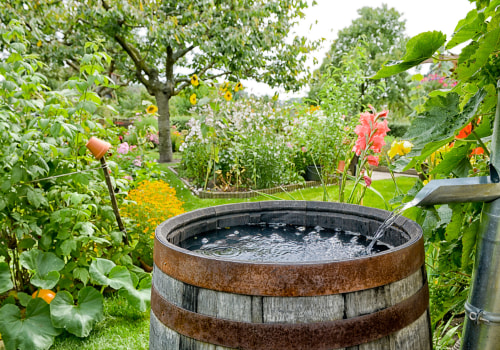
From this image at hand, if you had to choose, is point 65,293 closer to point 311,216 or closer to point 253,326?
point 311,216

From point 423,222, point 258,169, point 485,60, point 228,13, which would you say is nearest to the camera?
point 485,60

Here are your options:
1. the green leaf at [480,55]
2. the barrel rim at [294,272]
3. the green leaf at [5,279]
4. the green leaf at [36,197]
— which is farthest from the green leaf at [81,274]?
the green leaf at [480,55]

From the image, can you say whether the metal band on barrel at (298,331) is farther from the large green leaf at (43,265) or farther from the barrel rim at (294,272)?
the large green leaf at (43,265)

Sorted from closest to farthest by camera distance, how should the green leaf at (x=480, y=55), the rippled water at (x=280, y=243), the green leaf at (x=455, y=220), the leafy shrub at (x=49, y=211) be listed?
the green leaf at (x=480, y=55), the green leaf at (x=455, y=220), the rippled water at (x=280, y=243), the leafy shrub at (x=49, y=211)

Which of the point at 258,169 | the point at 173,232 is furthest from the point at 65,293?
the point at 258,169

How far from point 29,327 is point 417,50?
6.81ft

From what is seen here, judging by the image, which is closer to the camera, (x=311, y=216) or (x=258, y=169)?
(x=311, y=216)

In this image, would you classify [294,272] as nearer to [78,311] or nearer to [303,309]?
[303,309]

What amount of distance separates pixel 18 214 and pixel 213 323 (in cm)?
167

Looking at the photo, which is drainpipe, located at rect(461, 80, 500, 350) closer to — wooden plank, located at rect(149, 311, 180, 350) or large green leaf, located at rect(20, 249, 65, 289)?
wooden plank, located at rect(149, 311, 180, 350)

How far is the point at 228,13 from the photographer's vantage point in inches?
275

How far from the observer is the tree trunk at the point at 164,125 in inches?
374

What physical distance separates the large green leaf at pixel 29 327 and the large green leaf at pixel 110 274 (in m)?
0.29

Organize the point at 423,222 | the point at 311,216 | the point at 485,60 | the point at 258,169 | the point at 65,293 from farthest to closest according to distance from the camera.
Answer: the point at 258,169
the point at 65,293
the point at 311,216
the point at 423,222
the point at 485,60
